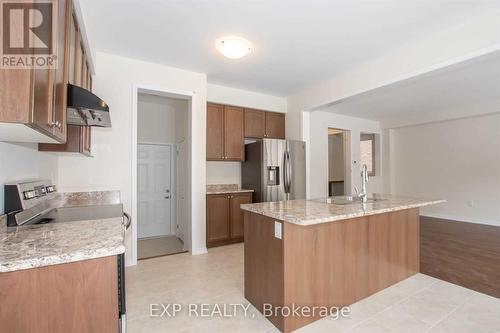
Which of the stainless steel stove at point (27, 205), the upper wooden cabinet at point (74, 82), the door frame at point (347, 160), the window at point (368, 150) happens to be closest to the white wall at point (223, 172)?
the upper wooden cabinet at point (74, 82)

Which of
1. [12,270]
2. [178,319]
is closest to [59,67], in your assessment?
[12,270]

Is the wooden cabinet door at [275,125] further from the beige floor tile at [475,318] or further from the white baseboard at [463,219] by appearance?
the white baseboard at [463,219]

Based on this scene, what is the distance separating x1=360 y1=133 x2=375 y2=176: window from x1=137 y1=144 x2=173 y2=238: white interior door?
213 inches

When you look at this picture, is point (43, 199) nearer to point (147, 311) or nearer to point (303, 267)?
point (147, 311)

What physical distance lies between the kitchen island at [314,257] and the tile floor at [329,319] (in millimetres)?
133

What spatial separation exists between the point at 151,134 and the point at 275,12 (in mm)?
3428

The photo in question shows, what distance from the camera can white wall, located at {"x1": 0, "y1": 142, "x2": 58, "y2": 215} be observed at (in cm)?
155

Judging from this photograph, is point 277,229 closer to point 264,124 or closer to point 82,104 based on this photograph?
point 82,104

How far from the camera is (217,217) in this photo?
3.86 metres

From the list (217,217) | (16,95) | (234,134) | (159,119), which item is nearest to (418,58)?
(234,134)

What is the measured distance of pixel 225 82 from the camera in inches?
160

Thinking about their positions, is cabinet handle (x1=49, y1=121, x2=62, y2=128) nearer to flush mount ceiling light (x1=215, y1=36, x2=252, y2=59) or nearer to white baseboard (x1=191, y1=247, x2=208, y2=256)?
flush mount ceiling light (x1=215, y1=36, x2=252, y2=59)

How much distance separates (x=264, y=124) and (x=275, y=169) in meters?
0.97

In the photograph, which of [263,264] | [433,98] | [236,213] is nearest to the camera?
[263,264]
